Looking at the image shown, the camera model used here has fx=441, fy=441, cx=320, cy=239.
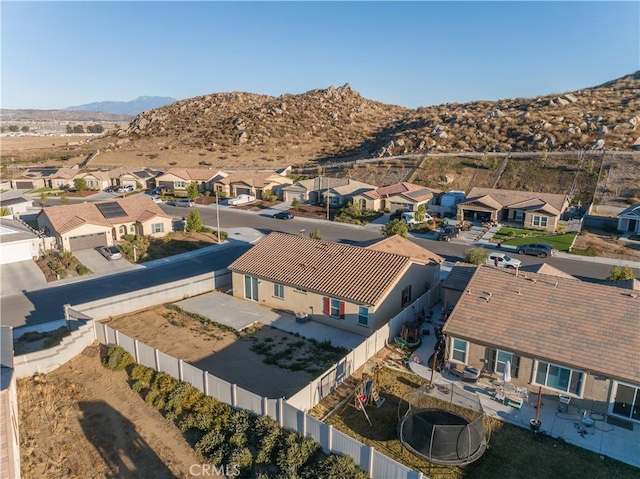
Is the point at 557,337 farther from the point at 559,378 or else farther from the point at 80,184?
the point at 80,184

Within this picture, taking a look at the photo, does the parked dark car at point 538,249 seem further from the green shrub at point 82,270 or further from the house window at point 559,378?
the green shrub at point 82,270

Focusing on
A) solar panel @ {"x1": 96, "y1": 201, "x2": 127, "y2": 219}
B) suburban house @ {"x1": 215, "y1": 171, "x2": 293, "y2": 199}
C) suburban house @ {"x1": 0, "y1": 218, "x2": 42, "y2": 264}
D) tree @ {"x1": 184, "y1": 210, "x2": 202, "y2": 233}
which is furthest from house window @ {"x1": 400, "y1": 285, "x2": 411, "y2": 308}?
suburban house @ {"x1": 215, "y1": 171, "x2": 293, "y2": 199}

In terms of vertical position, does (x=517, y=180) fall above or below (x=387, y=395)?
above

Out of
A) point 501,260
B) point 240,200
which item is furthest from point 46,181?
point 501,260

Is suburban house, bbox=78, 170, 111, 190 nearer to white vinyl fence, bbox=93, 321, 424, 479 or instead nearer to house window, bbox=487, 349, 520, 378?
white vinyl fence, bbox=93, 321, 424, 479

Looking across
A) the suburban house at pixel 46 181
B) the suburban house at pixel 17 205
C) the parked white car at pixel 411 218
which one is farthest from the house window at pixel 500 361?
the suburban house at pixel 46 181

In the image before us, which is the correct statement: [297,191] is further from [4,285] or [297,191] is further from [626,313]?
[626,313]

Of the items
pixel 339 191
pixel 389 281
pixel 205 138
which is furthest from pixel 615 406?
pixel 205 138
